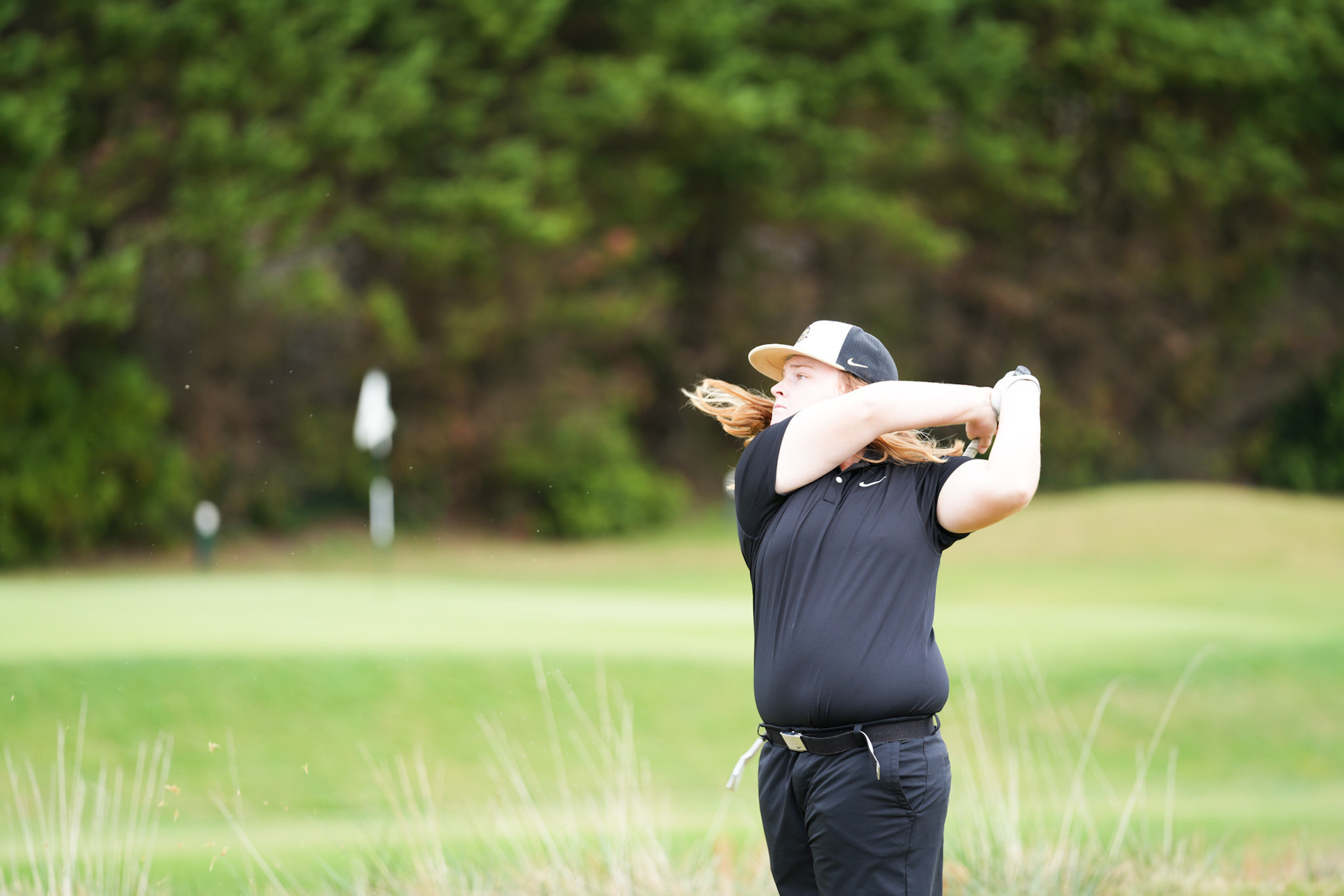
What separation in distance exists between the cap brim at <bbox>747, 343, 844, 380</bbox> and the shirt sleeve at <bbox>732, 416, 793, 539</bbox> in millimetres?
158

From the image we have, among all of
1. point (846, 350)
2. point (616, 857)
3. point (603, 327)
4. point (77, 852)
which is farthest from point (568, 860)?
point (603, 327)

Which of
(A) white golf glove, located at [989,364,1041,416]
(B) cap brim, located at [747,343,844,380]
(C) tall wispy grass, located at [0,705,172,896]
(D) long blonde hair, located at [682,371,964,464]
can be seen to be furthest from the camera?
(C) tall wispy grass, located at [0,705,172,896]

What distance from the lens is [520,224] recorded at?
17.8m

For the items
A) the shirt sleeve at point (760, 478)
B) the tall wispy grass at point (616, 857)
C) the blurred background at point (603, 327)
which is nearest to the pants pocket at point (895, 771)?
the shirt sleeve at point (760, 478)

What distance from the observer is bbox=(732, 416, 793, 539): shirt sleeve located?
9.46ft

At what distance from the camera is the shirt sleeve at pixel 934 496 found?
2824 millimetres

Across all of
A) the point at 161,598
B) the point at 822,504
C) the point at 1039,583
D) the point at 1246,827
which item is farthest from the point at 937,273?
the point at 822,504

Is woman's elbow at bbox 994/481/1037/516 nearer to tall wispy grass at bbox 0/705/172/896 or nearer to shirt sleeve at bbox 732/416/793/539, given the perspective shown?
shirt sleeve at bbox 732/416/793/539

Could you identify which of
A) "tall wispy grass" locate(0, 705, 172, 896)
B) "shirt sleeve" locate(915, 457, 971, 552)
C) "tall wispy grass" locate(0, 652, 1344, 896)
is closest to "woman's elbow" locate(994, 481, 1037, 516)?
"shirt sleeve" locate(915, 457, 971, 552)

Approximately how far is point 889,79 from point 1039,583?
30.4ft

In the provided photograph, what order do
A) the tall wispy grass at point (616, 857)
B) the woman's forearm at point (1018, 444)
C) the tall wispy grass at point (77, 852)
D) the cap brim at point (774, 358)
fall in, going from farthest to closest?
the tall wispy grass at point (616, 857), the tall wispy grass at point (77, 852), the cap brim at point (774, 358), the woman's forearm at point (1018, 444)

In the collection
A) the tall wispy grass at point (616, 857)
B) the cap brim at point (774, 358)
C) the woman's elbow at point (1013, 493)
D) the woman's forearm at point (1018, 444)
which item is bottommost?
the tall wispy grass at point (616, 857)

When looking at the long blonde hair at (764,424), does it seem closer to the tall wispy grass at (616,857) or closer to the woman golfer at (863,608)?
the woman golfer at (863,608)

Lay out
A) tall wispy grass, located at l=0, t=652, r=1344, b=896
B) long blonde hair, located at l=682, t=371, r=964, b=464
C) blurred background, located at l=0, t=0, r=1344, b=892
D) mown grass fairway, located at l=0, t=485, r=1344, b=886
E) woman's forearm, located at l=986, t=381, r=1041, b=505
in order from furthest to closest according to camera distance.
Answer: blurred background, located at l=0, t=0, r=1344, b=892 < mown grass fairway, located at l=0, t=485, r=1344, b=886 < tall wispy grass, located at l=0, t=652, r=1344, b=896 < long blonde hair, located at l=682, t=371, r=964, b=464 < woman's forearm, located at l=986, t=381, r=1041, b=505
